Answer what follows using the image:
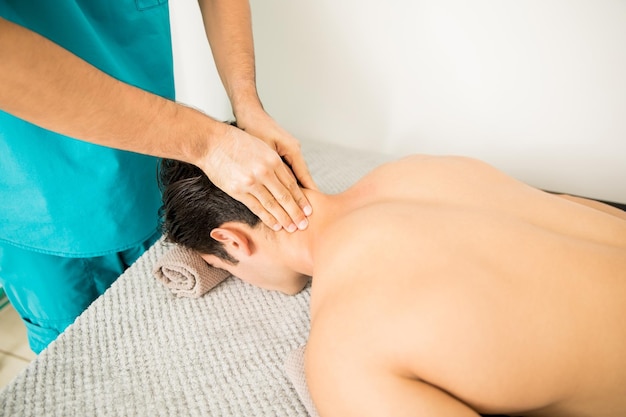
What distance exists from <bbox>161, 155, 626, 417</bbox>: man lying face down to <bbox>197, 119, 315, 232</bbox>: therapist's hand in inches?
5.6

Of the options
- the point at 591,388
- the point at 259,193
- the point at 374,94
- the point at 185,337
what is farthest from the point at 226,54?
the point at 591,388

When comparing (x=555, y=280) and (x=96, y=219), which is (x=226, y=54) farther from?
(x=555, y=280)

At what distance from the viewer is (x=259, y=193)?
90 centimetres

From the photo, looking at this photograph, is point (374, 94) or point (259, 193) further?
point (374, 94)

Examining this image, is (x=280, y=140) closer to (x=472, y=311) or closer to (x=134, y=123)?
(x=134, y=123)

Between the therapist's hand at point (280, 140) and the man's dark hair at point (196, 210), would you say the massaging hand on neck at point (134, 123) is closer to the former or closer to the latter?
the therapist's hand at point (280, 140)

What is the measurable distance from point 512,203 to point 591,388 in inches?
13.7

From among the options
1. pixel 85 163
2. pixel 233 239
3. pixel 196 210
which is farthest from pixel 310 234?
pixel 85 163

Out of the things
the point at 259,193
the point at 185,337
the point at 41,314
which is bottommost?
the point at 41,314

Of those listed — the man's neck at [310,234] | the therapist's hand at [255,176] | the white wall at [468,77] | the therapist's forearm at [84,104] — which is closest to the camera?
the therapist's forearm at [84,104]

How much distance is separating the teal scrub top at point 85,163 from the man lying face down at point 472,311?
0.60 metres

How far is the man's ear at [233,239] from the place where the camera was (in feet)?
3.33

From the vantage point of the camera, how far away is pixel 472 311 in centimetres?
68

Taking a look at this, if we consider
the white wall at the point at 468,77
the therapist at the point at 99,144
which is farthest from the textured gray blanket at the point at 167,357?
the white wall at the point at 468,77
